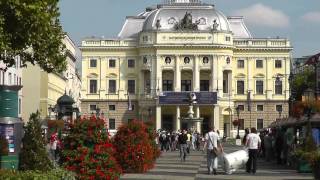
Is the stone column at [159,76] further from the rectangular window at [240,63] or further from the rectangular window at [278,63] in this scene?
the rectangular window at [278,63]

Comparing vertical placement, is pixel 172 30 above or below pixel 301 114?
above

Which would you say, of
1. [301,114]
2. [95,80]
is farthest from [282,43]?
[301,114]

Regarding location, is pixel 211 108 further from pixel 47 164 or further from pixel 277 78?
pixel 47 164

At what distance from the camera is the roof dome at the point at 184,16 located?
410ft

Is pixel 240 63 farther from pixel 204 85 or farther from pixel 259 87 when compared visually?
pixel 204 85

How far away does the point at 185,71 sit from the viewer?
125812mm

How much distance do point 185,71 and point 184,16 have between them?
28.3 feet

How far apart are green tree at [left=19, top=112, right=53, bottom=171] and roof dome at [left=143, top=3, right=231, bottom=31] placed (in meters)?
98.3

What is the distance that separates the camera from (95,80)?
127 m

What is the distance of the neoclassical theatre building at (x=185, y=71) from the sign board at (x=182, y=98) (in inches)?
33.4

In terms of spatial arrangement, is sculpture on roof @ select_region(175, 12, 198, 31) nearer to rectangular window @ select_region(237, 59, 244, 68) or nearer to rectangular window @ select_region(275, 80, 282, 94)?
rectangular window @ select_region(237, 59, 244, 68)

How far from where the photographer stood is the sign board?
119438mm

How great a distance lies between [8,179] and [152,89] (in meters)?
108

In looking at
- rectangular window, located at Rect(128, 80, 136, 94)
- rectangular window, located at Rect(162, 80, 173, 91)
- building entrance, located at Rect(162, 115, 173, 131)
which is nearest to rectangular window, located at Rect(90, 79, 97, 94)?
rectangular window, located at Rect(128, 80, 136, 94)
